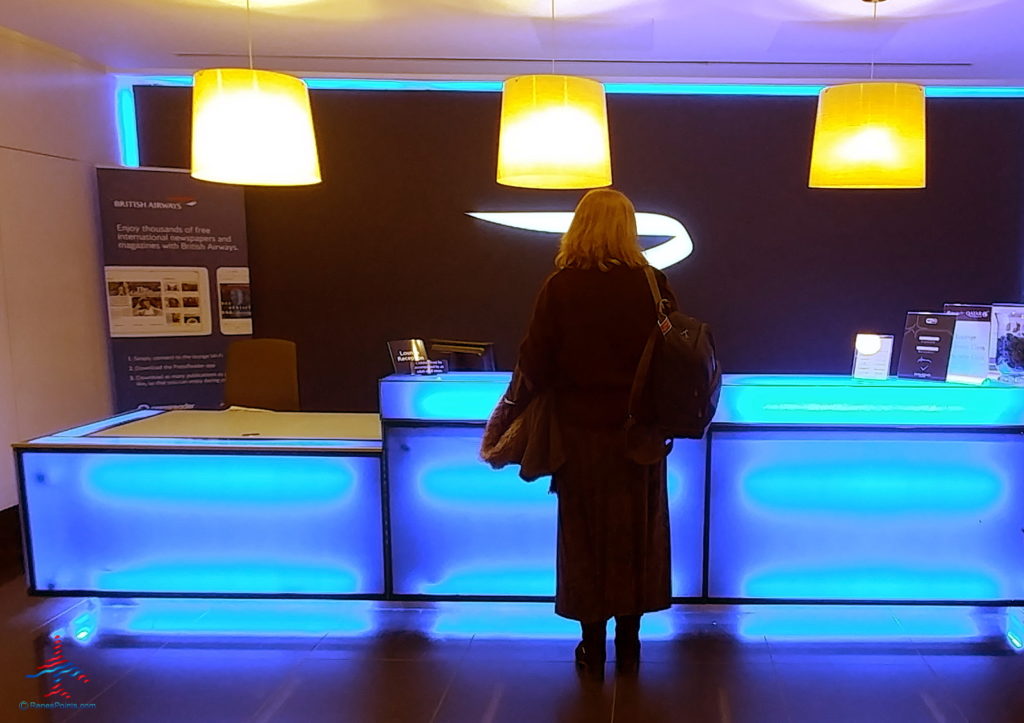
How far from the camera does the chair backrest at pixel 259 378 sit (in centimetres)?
387

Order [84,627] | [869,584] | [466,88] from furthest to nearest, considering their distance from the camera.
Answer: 1. [466,88]
2. [84,627]
3. [869,584]

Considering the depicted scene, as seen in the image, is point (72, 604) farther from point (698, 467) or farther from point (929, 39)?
point (929, 39)

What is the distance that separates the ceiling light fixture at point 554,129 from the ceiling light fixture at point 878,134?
93cm

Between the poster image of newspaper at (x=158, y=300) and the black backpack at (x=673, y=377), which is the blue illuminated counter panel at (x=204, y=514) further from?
the poster image of newspaper at (x=158, y=300)

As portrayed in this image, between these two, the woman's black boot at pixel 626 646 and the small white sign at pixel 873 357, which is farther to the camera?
the small white sign at pixel 873 357

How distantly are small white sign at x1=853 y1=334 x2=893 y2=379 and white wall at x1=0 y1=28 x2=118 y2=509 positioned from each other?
Answer: 423 cm

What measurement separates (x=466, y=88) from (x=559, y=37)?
1145mm

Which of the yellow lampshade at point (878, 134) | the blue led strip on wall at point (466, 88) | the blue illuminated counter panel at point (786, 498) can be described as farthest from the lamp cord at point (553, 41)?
the blue illuminated counter panel at point (786, 498)

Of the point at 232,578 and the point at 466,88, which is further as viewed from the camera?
the point at 466,88

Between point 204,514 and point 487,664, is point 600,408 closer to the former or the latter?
point 487,664

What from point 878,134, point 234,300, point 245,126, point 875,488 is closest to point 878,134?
point 878,134

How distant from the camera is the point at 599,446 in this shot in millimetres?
2293

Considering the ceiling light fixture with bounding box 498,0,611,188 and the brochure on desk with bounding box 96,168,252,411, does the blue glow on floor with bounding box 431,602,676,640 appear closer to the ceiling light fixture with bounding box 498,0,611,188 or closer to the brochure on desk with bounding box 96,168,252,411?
the ceiling light fixture with bounding box 498,0,611,188

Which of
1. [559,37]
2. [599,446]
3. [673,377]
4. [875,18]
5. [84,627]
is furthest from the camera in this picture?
[559,37]
